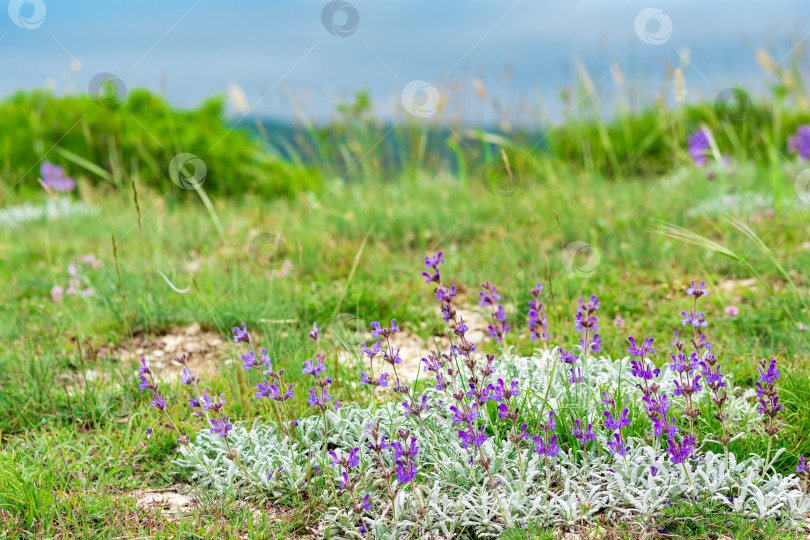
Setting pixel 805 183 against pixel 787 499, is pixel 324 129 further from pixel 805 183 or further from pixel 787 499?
pixel 787 499

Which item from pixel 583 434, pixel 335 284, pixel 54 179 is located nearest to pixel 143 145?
pixel 54 179

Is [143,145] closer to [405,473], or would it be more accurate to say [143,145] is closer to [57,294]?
[57,294]

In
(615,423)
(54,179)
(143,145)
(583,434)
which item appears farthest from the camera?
(143,145)

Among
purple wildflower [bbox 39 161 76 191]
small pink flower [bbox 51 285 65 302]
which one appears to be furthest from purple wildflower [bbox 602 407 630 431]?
purple wildflower [bbox 39 161 76 191]

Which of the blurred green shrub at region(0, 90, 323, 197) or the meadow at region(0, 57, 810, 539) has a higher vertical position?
the blurred green shrub at region(0, 90, 323, 197)

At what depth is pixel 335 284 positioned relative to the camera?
5066mm

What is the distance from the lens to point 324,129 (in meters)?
8.12

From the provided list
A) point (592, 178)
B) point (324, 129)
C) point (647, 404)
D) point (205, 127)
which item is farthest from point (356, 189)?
point (647, 404)

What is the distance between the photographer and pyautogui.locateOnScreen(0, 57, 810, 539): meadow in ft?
9.16

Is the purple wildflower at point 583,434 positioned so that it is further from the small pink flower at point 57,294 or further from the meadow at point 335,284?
the small pink flower at point 57,294

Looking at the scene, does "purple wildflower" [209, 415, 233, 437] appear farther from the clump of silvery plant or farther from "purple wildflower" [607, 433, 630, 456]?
"purple wildflower" [607, 433, 630, 456]

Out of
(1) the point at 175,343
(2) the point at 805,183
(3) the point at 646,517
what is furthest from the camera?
(2) the point at 805,183

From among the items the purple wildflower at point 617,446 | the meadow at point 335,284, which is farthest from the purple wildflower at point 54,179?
the purple wildflower at point 617,446

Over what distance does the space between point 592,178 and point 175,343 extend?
4710mm
